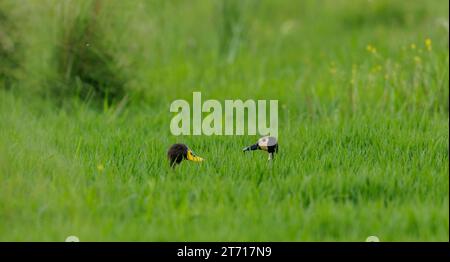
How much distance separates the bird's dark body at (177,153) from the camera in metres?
5.44

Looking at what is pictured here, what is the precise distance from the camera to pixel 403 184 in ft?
17.0

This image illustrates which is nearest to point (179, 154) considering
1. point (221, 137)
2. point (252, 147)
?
point (252, 147)

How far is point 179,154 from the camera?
5445mm

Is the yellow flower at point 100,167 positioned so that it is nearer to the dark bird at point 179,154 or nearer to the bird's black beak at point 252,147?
the dark bird at point 179,154

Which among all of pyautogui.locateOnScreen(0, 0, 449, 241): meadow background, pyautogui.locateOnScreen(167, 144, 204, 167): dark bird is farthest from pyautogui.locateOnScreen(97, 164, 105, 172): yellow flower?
pyautogui.locateOnScreen(167, 144, 204, 167): dark bird

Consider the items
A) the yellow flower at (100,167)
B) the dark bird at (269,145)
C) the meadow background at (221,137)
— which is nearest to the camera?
the meadow background at (221,137)

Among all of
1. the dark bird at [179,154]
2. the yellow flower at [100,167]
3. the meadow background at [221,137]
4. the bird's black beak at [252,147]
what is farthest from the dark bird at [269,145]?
the yellow flower at [100,167]

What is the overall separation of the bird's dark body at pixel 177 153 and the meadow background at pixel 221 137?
10cm

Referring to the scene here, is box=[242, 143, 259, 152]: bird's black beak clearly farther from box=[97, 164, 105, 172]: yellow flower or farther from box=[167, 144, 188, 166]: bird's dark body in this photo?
box=[97, 164, 105, 172]: yellow flower

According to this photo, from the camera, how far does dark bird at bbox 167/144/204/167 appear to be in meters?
5.44

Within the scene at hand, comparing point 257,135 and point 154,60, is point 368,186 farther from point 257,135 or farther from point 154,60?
point 154,60

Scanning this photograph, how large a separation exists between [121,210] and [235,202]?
67 centimetres

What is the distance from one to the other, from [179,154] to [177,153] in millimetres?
15
